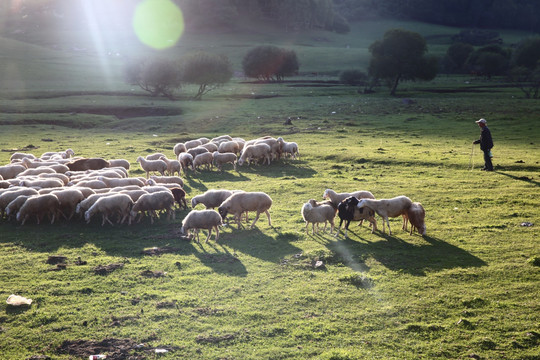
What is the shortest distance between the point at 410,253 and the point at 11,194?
13.0 m

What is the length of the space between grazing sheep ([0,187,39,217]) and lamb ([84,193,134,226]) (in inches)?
96.8

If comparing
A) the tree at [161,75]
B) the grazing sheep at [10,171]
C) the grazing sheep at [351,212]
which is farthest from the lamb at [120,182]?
the tree at [161,75]

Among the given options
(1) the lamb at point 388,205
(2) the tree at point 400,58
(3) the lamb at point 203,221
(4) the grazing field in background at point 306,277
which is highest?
(2) the tree at point 400,58

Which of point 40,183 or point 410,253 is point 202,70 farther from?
point 410,253

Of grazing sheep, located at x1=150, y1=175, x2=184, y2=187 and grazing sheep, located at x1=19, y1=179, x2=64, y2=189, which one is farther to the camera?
grazing sheep, located at x1=150, y1=175, x2=184, y2=187

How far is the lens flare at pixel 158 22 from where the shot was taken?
142 m

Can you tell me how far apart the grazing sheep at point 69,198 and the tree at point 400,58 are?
174 feet

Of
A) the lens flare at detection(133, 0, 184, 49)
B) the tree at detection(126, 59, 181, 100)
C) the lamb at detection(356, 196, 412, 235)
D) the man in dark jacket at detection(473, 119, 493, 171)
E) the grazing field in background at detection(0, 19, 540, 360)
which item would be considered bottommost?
the grazing field in background at detection(0, 19, 540, 360)

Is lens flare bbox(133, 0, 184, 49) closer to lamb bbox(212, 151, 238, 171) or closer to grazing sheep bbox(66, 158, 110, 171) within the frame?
lamb bbox(212, 151, 238, 171)

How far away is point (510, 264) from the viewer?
436 inches

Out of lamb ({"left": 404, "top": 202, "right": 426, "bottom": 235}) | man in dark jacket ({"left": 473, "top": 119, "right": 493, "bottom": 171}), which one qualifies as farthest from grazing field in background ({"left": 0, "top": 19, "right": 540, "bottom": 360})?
man in dark jacket ({"left": 473, "top": 119, "right": 493, "bottom": 171})

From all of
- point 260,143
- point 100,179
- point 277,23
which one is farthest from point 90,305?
point 277,23

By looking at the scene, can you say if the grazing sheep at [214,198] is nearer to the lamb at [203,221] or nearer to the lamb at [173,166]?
the lamb at [203,221]

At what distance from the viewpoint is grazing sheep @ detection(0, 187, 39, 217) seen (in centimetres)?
1533
